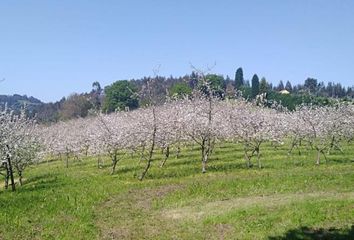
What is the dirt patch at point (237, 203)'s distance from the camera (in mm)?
20609

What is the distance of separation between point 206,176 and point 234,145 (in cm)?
2723

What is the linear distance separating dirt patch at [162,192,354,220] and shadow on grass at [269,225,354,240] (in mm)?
4384

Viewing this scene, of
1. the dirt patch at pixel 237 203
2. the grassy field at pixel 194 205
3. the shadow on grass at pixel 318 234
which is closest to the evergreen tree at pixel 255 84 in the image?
the grassy field at pixel 194 205

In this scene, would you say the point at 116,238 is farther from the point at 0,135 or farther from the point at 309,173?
the point at 309,173

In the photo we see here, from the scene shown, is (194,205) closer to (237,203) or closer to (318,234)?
(237,203)

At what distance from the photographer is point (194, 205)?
2273cm

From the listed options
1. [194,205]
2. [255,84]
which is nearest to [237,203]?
[194,205]

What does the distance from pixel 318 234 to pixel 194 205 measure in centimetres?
826

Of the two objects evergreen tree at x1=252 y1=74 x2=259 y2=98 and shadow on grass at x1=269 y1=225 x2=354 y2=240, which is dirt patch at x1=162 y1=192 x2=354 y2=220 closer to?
shadow on grass at x1=269 y1=225 x2=354 y2=240

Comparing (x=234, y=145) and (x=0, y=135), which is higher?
(x=0, y=135)

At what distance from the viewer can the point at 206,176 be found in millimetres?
32344

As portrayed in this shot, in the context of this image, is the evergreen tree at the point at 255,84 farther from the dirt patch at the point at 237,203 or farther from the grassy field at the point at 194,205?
the dirt patch at the point at 237,203

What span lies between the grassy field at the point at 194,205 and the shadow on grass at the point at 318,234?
4 cm

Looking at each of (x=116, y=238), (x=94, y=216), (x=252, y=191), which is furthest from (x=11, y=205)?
(x=252, y=191)
